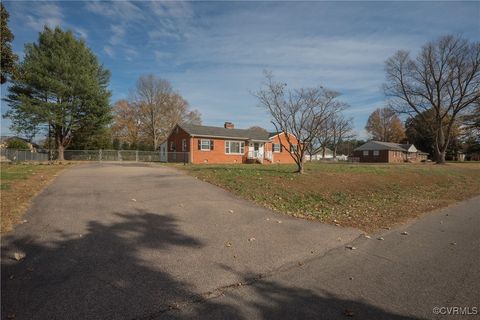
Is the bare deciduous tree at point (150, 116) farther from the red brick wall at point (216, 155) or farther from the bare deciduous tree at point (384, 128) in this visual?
the bare deciduous tree at point (384, 128)

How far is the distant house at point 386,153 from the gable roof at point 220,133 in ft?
113

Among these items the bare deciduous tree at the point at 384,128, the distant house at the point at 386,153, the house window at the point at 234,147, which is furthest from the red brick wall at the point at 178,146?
the bare deciduous tree at the point at 384,128

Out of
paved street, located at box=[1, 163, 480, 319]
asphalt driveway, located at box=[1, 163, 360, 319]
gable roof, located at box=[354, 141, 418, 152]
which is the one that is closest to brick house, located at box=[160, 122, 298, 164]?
asphalt driveway, located at box=[1, 163, 360, 319]

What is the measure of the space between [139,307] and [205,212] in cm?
449

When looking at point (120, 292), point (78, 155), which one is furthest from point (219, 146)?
point (120, 292)

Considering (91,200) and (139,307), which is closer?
(139,307)

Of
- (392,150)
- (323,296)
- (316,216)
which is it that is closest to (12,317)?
(323,296)

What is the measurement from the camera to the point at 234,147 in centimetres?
3494

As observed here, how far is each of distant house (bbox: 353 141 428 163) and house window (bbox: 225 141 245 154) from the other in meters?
38.8

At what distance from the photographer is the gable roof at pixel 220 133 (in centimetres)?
3233

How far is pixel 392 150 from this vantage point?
63.7 m

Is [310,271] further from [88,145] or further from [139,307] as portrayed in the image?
[88,145]

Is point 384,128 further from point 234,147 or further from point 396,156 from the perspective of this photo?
point 234,147

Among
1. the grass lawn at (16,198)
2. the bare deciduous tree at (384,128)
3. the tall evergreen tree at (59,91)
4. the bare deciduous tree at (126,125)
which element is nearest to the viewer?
the grass lawn at (16,198)
